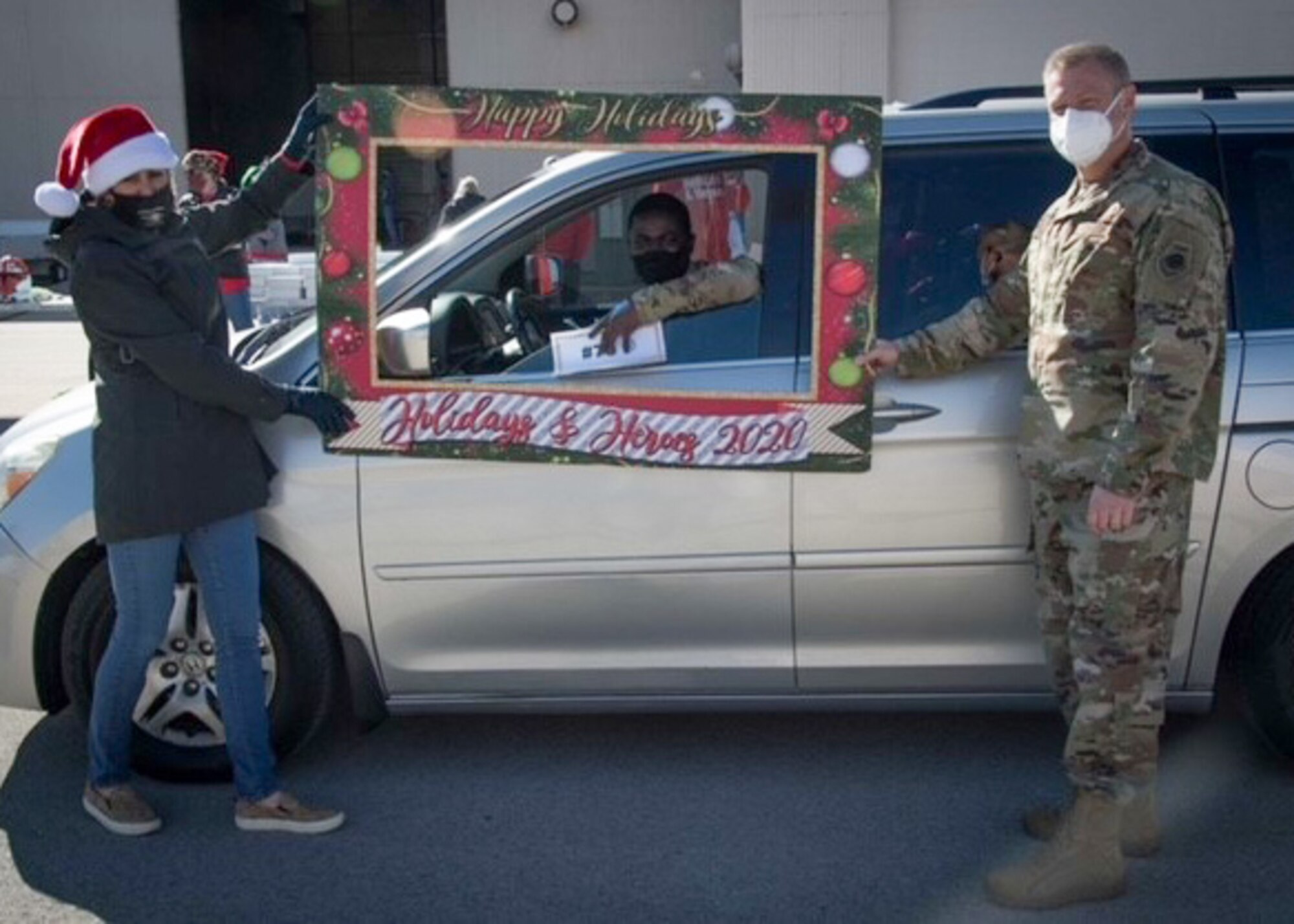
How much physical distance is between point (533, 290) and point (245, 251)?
8336mm

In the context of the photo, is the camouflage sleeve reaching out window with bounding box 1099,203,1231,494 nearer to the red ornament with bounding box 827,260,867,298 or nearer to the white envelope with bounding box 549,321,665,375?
the red ornament with bounding box 827,260,867,298

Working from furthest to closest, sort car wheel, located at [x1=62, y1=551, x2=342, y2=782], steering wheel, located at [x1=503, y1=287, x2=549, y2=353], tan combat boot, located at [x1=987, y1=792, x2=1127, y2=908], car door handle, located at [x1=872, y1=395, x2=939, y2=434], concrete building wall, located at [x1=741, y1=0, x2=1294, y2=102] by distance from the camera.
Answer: concrete building wall, located at [x1=741, y1=0, x2=1294, y2=102]
steering wheel, located at [x1=503, y1=287, x2=549, y2=353]
car wheel, located at [x1=62, y1=551, x2=342, y2=782]
car door handle, located at [x1=872, y1=395, x2=939, y2=434]
tan combat boot, located at [x1=987, y1=792, x2=1127, y2=908]

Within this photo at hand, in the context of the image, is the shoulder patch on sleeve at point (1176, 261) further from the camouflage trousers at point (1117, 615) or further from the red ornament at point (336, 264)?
the red ornament at point (336, 264)

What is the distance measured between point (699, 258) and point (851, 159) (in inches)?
21.6

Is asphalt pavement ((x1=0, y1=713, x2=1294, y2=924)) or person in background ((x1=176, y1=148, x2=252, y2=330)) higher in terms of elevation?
person in background ((x1=176, y1=148, x2=252, y2=330))

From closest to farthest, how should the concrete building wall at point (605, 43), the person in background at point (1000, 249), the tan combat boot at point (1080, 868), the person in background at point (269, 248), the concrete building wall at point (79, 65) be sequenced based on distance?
the tan combat boot at point (1080, 868) → the person in background at point (1000, 249) → the person in background at point (269, 248) → the concrete building wall at point (605, 43) → the concrete building wall at point (79, 65)

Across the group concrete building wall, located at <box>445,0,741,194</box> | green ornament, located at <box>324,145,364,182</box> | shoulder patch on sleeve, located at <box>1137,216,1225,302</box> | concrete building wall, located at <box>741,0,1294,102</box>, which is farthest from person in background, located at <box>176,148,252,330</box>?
concrete building wall, located at <box>445,0,741,194</box>

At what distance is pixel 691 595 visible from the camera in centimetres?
388

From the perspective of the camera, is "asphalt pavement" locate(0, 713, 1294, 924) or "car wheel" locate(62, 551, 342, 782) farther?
"car wheel" locate(62, 551, 342, 782)

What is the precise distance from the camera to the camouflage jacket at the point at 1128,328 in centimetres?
311

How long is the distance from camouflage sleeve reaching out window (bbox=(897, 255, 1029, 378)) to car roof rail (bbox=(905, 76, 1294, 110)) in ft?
2.50

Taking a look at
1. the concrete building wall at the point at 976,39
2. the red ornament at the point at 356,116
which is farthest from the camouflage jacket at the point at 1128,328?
the concrete building wall at the point at 976,39

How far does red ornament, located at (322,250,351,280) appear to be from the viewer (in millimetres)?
3730

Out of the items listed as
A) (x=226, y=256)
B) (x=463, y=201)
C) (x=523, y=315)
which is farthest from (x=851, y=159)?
(x=226, y=256)
